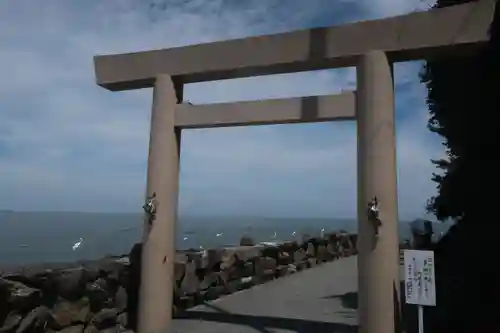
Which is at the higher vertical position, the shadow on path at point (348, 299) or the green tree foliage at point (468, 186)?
the green tree foliage at point (468, 186)

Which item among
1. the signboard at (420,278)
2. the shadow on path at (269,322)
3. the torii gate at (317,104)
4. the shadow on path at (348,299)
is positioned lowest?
the shadow on path at (269,322)

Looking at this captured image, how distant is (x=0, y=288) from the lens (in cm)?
454

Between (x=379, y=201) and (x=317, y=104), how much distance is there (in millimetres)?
1350

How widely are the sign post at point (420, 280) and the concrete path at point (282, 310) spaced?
73.2 inches

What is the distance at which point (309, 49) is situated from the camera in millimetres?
5762

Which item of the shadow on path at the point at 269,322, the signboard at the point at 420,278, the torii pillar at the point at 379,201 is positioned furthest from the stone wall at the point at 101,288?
the signboard at the point at 420,278

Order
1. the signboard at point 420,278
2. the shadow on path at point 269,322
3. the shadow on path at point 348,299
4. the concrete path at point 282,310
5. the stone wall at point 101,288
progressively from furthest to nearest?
the shadow on path at point 348,299
the concrete path at point 282,310
the shadow on path at point 269,322
the stone wall at point 101,288
the signboard at point 420,278

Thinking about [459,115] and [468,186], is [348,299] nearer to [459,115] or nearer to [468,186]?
[468,186]

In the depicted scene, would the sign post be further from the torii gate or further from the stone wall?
the stone wall

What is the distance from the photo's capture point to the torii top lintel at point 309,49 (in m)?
5.13

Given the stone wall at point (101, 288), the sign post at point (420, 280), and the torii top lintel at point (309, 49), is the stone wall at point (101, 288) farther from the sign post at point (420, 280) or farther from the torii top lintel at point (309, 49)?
the sign post at point (420, 280)

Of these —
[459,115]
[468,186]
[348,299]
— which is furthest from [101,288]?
[459,115]

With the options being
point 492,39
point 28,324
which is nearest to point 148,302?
point 28,324

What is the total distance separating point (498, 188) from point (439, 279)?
1.36m
